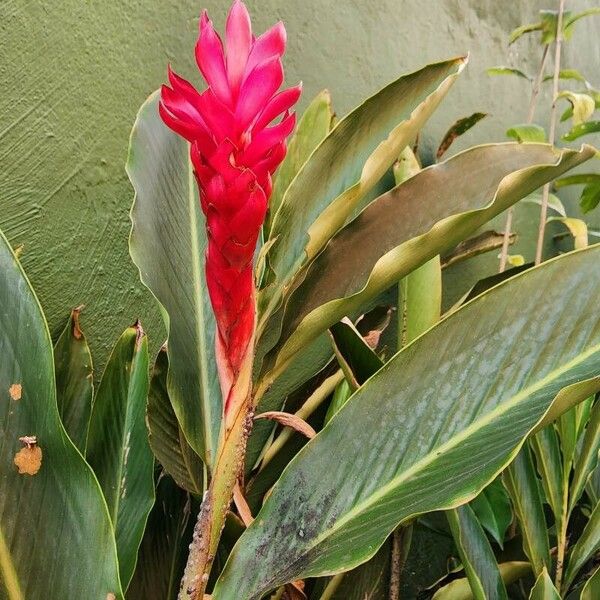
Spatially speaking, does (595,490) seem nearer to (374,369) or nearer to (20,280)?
(374,369)

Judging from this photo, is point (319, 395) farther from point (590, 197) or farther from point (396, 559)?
point (590, 197)

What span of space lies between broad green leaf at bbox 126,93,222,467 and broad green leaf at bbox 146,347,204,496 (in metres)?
0.06

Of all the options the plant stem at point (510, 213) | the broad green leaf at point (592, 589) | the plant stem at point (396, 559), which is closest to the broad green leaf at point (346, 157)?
the plant stem at point (396, 559)

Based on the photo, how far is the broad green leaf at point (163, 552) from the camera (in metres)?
0.79

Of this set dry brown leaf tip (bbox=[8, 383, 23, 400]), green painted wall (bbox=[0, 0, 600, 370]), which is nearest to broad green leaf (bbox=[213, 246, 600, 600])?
dry brown leaf tip (bbox=[8, 383, 23, 400])

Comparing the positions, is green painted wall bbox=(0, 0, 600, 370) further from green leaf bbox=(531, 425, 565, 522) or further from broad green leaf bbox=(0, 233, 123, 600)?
green leaf bbox=(531, 425, 565, 522)

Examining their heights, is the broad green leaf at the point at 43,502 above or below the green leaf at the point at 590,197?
above

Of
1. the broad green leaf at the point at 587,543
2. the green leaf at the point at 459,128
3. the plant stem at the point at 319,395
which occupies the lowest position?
the broad green leaf at the point at 587,543

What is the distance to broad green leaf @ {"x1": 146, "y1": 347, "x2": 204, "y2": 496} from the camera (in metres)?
0.71

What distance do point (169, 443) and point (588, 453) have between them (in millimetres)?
540

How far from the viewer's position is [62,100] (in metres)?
0.83

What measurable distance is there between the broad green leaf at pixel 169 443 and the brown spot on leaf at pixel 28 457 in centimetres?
20

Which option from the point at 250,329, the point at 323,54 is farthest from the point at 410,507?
the point at 323,54

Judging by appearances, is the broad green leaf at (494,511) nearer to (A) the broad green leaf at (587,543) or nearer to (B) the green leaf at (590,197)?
(A) the broad green leaf at (587,543)
